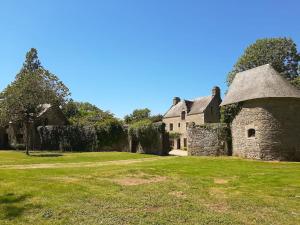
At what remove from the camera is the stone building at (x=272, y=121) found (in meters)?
22.8

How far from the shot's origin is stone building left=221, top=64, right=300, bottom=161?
22750mm

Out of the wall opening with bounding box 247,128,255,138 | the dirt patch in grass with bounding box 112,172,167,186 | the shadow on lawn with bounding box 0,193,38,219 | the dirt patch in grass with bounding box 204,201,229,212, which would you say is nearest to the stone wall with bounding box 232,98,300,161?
the wall opening with bounding box 247,128,255,138

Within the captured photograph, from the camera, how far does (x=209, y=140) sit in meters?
27.1

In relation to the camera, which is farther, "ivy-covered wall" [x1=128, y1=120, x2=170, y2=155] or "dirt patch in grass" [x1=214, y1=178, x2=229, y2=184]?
"ivy-covered wall" [x1=128, y1=120, x2=170, y2=155]

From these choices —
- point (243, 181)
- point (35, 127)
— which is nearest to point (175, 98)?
point (35, 127)

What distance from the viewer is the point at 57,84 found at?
31.7 metres

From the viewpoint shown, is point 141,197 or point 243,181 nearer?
point 141,197

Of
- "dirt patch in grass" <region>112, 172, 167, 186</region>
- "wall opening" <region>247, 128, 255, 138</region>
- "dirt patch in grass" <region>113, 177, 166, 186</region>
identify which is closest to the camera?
"dirt patch in grass" <region>113, 177, 166, 186</region>

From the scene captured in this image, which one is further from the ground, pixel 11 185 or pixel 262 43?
pixel 262 43

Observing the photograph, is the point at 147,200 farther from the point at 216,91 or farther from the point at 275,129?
the point at 216,91

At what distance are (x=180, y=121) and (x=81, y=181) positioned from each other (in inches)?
1459

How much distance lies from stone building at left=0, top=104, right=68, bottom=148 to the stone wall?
24456 millimetres

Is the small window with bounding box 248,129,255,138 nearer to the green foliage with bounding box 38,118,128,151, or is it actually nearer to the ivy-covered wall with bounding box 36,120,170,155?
the ivy-covered wall with bounding box 36,120,170,155

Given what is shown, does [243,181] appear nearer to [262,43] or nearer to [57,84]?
[57,84]
